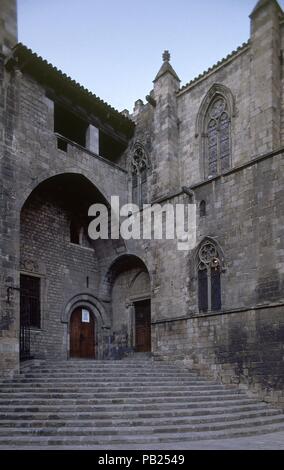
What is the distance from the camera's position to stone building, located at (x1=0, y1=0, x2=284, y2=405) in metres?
12.0

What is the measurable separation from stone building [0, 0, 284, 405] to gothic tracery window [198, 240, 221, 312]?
43 mm

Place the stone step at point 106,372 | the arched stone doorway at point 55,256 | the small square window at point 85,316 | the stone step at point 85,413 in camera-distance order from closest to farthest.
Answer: the stone step at point 85,413 → the stone step at point 106,372 → the arched stone doorway at point 55,256 → the small square window at point 85,316

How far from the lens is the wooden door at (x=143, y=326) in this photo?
16250mm

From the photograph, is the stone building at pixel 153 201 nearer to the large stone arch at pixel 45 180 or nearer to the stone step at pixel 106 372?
the large stone arch at pixel 45 180

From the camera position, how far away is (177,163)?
16.6 meters

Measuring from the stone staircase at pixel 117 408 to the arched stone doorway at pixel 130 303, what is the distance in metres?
4.05

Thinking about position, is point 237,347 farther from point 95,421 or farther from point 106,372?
point 95,421

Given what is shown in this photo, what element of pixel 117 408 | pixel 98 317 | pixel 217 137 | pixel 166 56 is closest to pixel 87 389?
pixel 117 408

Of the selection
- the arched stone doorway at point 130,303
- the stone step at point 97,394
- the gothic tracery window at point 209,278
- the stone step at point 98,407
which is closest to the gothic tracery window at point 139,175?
the arched stone doorway at point 130,303

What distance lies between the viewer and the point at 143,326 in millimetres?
16469

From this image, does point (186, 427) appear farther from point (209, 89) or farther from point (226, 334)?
point (209, 89)

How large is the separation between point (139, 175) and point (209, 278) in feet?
18.6

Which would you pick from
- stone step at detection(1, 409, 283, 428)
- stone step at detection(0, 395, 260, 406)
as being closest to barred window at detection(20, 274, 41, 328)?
stone step at detection(0, 395, 260, 406)

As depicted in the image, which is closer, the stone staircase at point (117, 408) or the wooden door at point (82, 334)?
the stone staircase at point (117, 408)
